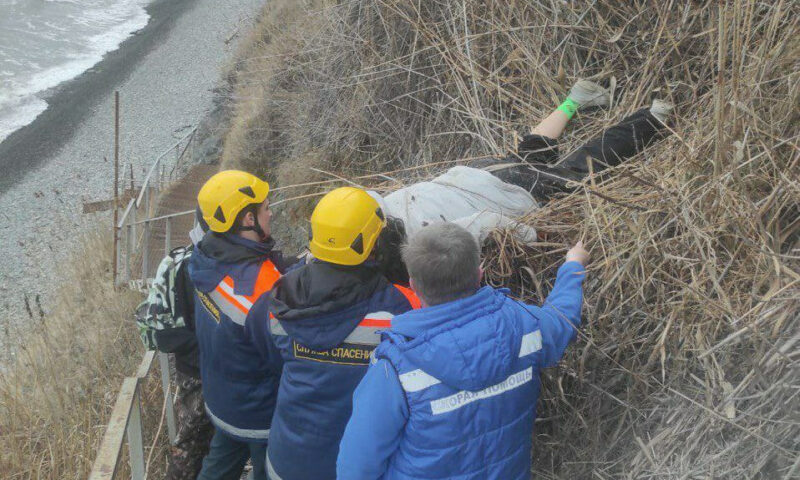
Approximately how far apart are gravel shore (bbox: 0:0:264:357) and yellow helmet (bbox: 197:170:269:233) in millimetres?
9726

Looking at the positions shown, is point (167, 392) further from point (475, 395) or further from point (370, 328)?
point (475, 395)

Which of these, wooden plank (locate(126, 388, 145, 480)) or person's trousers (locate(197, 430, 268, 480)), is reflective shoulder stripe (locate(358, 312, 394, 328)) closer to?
person's trousers (locate(197, 430, 268, 480))

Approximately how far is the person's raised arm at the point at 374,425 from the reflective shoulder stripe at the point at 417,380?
23 millimetres

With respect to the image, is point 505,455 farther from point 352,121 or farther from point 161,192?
point 161,192

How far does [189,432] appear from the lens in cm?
379

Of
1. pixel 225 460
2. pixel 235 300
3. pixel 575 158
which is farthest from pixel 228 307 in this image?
pixel 575 158

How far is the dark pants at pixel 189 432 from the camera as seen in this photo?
3736 mm

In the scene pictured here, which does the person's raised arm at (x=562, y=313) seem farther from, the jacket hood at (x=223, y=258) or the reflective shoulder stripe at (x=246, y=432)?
the reflective shoulder stripe at (x=246, y=432)

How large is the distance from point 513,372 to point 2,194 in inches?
826

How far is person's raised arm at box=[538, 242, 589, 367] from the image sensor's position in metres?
2.17

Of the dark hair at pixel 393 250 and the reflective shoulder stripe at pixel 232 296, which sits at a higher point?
the dark hair at pixel 393 250

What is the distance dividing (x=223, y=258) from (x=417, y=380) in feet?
4.32

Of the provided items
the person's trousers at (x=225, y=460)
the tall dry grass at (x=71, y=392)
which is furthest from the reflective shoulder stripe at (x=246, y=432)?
the tall dry grass at (x=71, y=392)

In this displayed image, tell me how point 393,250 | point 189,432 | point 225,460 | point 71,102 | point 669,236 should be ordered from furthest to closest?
point 71,102 < point 189,432 < point 225,460 < point 393,250 < point 669,236
